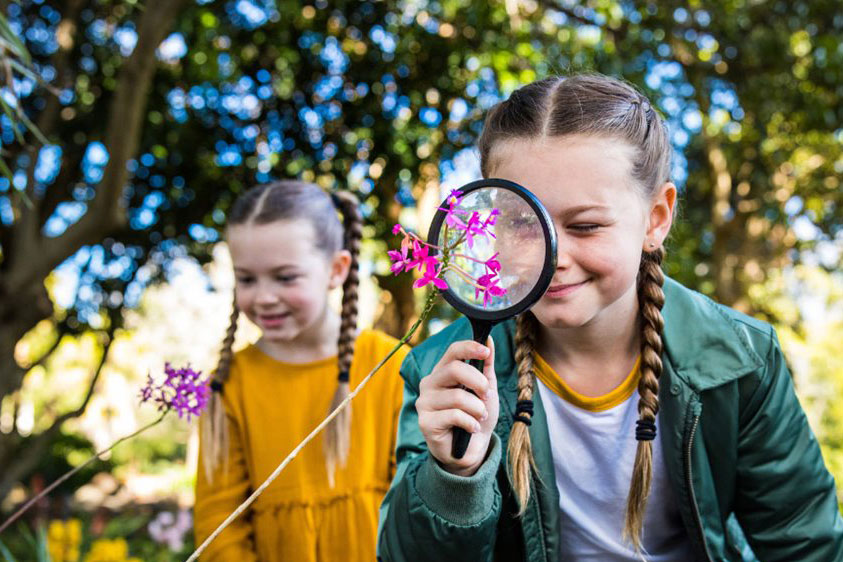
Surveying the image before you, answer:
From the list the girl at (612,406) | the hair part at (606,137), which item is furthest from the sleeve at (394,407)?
the hair part at (606,137)

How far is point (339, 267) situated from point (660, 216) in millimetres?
1325

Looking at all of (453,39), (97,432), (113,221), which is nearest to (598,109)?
(113,221)

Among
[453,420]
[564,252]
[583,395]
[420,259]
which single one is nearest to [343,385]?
[583,395]

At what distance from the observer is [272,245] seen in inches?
107

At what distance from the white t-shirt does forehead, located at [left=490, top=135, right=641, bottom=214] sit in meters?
0.49

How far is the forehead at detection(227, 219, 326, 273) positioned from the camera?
8.87ft

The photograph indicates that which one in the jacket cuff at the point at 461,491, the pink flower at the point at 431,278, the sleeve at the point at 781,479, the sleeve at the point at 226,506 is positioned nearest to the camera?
the pink flower at the point at 431,278

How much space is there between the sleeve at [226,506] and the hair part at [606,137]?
1.17 meters

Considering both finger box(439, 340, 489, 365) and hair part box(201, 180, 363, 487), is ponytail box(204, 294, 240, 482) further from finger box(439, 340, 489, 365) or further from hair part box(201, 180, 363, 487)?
finger box(439, 340, 489, 365)

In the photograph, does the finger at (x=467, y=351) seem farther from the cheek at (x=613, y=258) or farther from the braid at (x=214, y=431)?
the braid at (x=214, y=431)

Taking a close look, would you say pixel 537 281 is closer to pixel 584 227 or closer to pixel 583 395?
pixel 584 227

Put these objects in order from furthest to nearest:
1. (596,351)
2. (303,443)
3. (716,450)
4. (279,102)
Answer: (279,102) → (596,351) → (716,450) → (303,443)

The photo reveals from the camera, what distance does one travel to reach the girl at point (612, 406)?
1.63m

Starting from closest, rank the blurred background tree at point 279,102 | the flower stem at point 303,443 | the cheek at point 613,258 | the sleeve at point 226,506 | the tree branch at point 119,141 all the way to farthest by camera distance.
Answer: the flower stem at point 303,443 < the cheek at point 613,258 < the sleeve at point 226,506 < the tree branch at point 119,141 < the blurred background tree at point 279,102
